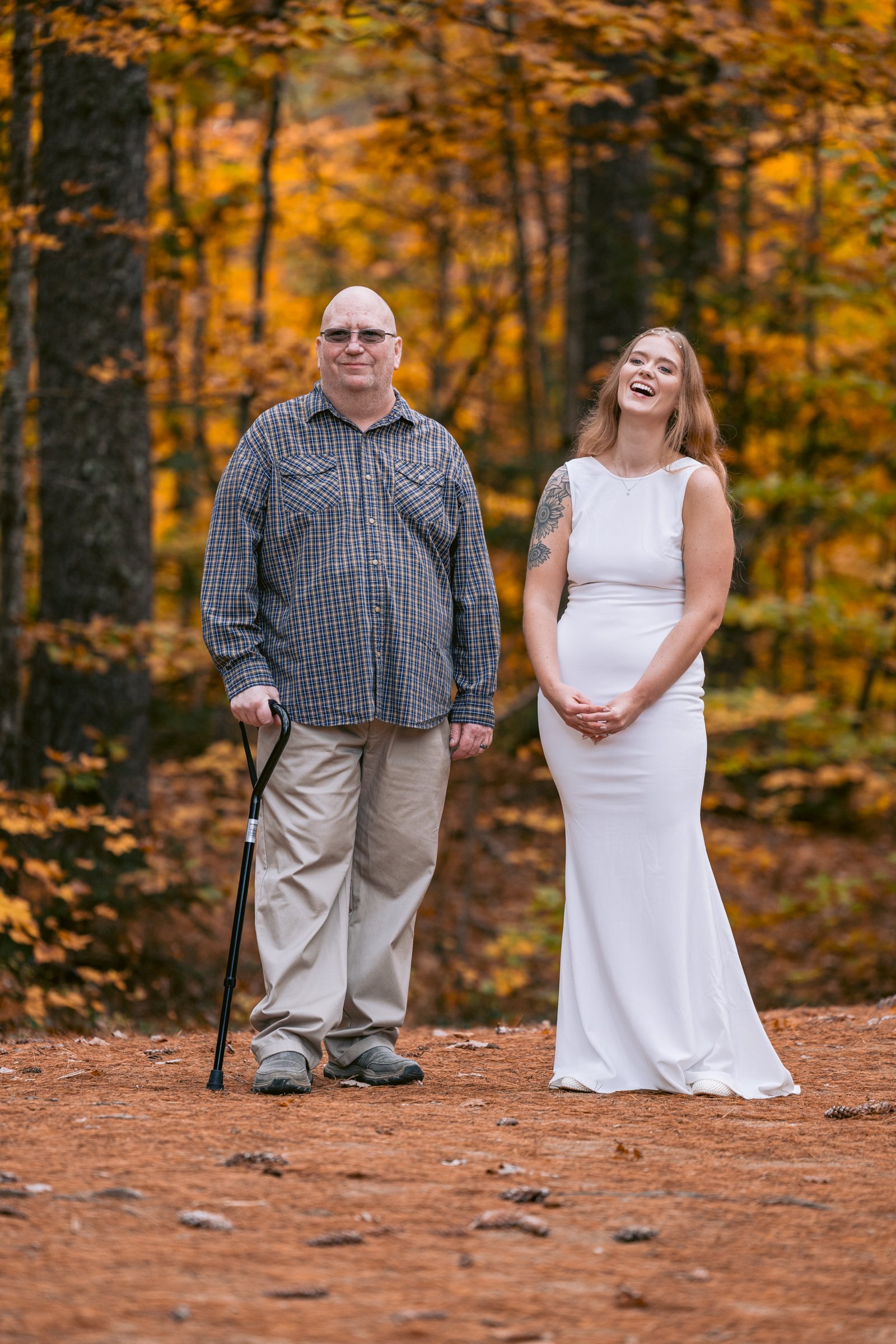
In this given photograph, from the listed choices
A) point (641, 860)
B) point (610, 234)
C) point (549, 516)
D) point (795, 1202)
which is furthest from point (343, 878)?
point (610, 234)

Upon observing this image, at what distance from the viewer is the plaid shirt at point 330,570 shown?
163 inches

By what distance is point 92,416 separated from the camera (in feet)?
26.2

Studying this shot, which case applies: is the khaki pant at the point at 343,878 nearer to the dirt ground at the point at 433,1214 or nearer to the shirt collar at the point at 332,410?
the dirt ground at the point at 433,1214

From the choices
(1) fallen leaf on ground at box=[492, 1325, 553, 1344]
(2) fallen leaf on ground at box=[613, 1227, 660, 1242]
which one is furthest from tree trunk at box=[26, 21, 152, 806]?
(1) fallen leaf on ground at box=[492, 1325, 553, 1344]

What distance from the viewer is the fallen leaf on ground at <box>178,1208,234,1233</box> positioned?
8.71 ft

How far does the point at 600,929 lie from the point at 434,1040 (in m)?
1.34

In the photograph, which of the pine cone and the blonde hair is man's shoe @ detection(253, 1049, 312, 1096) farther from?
the blonde hair

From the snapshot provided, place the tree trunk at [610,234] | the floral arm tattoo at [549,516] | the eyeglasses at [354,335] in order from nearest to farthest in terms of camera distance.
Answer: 1. the eyeglasses at [354,335]
2. the floral arm tattoo at [549,516]
3. the tree trunk at [610,234]

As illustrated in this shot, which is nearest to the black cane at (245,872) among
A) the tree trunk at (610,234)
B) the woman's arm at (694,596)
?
the woman's arm at (694,596)

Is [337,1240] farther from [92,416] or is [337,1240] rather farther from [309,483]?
[92,416]

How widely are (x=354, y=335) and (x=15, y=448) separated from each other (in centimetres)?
353

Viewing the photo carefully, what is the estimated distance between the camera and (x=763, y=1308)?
2340 mm

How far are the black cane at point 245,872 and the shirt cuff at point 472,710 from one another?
596 mm

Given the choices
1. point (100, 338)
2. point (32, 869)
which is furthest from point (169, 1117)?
point (100, 338)
